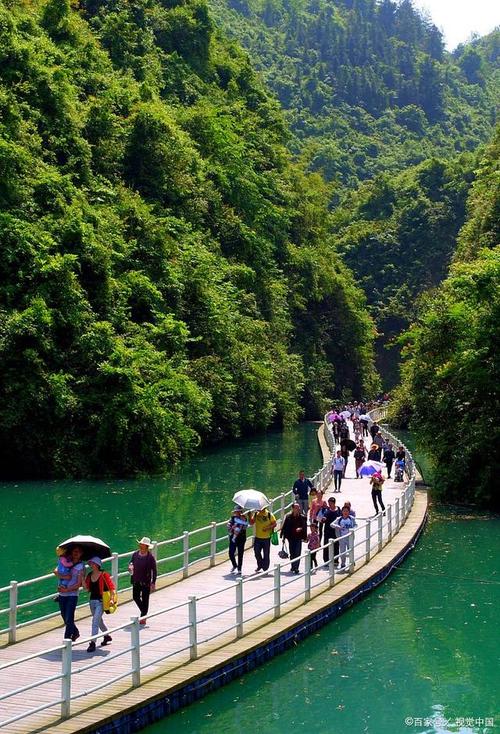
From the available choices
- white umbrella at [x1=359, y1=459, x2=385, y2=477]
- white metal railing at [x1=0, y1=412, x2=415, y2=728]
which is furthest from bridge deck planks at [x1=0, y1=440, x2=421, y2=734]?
white umbrella at [x1=359, y1=459, x2=385, y2=477]

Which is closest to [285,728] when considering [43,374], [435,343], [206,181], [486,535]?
[486,535]

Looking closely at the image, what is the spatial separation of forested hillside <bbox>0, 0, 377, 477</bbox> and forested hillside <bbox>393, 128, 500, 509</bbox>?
39.7ft

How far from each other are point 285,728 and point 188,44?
74.6m

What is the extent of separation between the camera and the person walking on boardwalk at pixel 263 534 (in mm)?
19797

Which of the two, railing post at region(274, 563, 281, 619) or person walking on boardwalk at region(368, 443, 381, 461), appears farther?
person walking on boardwalk at region(368, 443, 381, 461)

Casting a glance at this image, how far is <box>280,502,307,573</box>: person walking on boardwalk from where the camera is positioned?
66.2 feet

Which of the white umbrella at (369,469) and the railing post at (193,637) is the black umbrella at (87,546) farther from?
the white umbrella at (369,469)

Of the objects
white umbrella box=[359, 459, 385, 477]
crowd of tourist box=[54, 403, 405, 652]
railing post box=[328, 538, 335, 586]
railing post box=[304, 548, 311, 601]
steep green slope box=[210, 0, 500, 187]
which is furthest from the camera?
steep green slope box=[210, 0, 500, 187]

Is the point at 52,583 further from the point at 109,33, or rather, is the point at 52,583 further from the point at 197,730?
the point at 109,33

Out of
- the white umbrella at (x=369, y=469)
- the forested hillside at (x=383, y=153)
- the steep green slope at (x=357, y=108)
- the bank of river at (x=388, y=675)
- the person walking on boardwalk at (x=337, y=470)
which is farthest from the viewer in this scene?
the steep green slope at (x=357, y=108)

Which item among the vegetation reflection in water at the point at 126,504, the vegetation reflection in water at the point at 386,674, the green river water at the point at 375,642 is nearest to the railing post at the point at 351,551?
the vegetation reflection in water at the point at 386,674

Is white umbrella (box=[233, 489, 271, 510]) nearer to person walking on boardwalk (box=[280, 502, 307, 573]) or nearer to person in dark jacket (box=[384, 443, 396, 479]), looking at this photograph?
person walking on boardwalk (box=[280, 502, 307, 573])

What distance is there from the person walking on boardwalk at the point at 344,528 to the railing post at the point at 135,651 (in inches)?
323

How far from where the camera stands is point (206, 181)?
215 ft
